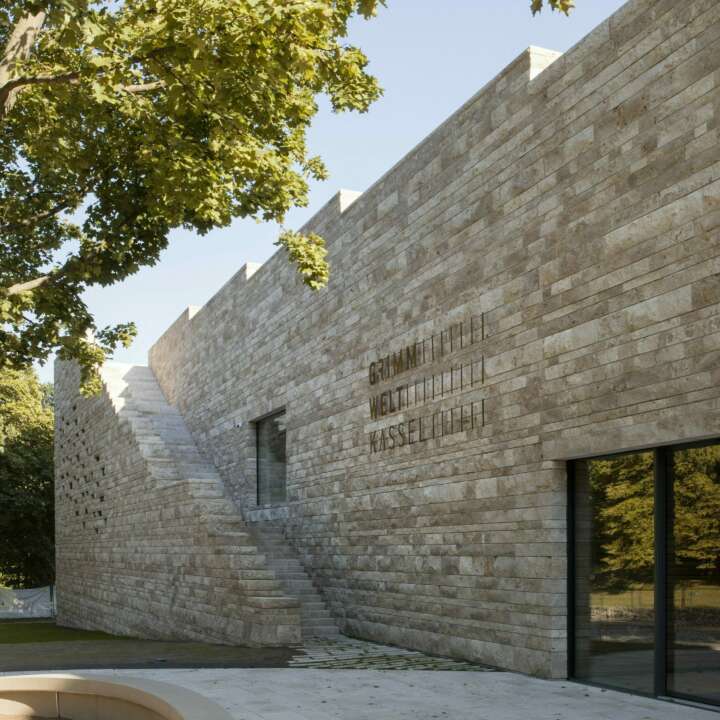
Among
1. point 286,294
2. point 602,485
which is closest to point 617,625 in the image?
point 602,485

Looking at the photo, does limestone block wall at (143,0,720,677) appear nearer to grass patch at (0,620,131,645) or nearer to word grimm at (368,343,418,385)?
word grimm at (368,343,418,385)

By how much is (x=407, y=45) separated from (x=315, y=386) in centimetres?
747

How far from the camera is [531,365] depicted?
31.0 feet

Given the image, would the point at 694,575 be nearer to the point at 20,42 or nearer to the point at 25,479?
the point at 20,42

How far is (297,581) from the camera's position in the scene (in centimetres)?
1452

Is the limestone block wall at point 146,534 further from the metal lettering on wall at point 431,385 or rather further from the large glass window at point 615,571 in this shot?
the large glass window at point 615,571

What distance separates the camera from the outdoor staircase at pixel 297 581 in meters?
13.6

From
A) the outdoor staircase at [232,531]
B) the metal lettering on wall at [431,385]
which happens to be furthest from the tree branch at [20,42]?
the outdoor staircase at [232,531]

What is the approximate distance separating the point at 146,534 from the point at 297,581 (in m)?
5.07

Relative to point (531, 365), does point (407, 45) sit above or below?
above

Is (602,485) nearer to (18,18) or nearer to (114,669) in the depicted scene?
(114,669)

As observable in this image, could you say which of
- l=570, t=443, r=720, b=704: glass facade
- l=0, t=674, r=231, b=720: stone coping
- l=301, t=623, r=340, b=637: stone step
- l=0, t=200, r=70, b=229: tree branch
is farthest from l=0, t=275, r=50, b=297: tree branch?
l=570, t=443, r=720, b=704: glass facade

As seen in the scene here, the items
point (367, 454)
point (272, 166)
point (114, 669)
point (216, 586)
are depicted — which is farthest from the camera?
point (216, 586)

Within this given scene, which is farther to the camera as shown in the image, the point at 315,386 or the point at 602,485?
the point at 315,386
